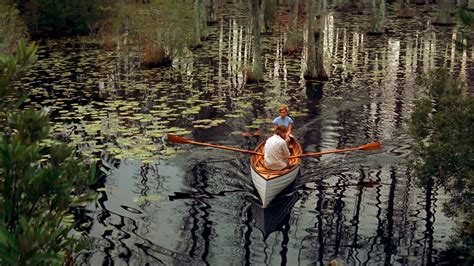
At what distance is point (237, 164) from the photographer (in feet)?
43.0

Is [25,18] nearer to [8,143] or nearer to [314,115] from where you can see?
[314,115]

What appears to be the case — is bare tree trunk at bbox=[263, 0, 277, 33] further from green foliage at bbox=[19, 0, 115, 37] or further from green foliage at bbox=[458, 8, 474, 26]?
green foliage at bbox=[458, 8, 474, 26]

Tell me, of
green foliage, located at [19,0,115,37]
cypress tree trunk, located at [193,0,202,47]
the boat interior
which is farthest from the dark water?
green foliage, located at [19,0,115,37]

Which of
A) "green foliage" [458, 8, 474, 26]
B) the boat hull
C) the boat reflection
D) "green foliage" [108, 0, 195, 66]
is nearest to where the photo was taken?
"green foliage" [458, 8, 474, 26]

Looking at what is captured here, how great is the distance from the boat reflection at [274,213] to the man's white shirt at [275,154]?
2.10ft

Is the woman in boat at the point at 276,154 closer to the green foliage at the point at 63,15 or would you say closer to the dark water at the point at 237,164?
the dark water at the point at 237,164

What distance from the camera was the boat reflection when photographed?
33.0ft

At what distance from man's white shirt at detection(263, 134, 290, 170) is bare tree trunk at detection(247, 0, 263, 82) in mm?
9500

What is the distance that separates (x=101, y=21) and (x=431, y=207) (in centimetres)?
2712

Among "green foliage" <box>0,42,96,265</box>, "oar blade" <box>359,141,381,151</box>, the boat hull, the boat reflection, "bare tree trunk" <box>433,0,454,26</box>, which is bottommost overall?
the boat reflection

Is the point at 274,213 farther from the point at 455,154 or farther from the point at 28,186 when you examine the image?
the point at 28,186

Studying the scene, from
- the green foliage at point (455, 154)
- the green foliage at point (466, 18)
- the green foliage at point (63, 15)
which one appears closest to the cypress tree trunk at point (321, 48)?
the green foliage at point (455, 154)

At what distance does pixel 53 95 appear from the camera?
19562mm

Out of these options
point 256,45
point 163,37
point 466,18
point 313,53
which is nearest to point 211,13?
point 163,37
